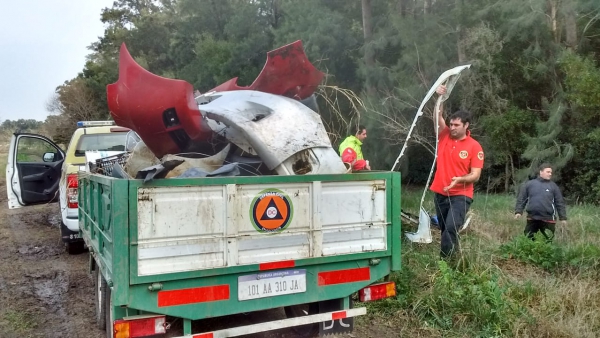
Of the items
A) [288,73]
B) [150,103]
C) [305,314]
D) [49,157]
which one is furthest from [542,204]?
[49,157]

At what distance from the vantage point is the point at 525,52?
60.1 feet

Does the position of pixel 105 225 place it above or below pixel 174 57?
below

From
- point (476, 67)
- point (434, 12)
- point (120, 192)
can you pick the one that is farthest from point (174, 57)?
point (120, 192)

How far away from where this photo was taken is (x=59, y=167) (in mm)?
9812

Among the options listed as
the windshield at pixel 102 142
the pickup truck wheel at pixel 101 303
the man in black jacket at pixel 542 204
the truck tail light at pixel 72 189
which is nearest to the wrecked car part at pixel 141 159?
the pickup truck wheel at pixel 101 303

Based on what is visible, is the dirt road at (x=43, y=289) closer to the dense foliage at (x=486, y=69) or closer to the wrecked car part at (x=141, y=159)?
the wrecked car part at (x=141, y=159)

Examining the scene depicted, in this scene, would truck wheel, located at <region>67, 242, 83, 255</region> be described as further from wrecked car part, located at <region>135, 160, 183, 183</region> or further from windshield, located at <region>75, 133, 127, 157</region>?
wrecked car part, located at <region>135, 160, 183, 183</region>

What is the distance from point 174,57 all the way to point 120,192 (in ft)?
99.7

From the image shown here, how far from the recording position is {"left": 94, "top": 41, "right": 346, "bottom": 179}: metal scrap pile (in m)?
4.16

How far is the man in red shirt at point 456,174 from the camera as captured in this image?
556cm

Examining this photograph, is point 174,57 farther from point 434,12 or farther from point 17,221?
point 17,221

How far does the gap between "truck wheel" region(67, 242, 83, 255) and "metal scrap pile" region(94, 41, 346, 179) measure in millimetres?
4524

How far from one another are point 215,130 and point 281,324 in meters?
1.74

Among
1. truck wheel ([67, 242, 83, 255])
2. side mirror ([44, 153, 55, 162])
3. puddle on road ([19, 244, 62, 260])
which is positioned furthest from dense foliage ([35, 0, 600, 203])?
puddle on road ([19, 244, 62, 260])
